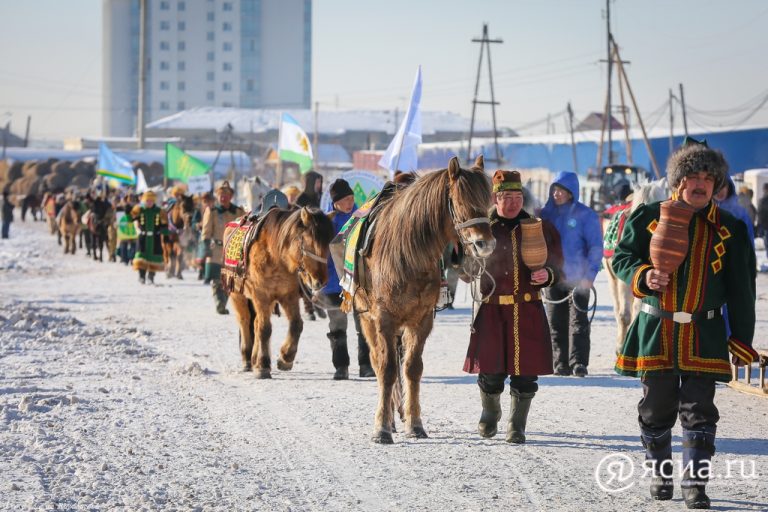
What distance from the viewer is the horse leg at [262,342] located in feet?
35.5

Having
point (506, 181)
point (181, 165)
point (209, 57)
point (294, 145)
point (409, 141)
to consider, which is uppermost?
point (209, 57)

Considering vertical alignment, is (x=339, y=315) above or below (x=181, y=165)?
below

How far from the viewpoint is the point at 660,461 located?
6.01m

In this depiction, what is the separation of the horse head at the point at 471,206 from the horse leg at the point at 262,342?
399cm

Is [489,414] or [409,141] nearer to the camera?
[489,414]

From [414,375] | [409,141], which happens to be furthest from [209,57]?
[414,375]

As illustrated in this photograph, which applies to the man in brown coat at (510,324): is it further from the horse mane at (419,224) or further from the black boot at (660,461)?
the black boot at (660,461)

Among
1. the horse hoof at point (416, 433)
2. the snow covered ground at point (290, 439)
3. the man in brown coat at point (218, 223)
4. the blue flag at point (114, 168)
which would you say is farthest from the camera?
the blue flag at point (114, 168)

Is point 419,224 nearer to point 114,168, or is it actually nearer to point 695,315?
point 695,315

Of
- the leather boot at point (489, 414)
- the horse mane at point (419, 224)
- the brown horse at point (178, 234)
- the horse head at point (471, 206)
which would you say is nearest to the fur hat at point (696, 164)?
the horse head at point (471, 206)

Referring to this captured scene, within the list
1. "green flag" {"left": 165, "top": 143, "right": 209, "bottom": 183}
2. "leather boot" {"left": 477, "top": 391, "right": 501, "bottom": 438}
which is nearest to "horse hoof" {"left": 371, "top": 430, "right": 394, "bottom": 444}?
"leather boot" {"left": 477, "top": 391, "right": 501, "bottom": 438}

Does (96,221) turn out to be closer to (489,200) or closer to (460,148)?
(489,200)

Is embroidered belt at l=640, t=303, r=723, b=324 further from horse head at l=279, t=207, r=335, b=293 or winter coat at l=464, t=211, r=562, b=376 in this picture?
horse head at l=279, t=207, r=335, b=293

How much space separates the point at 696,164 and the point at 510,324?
6.84ft
